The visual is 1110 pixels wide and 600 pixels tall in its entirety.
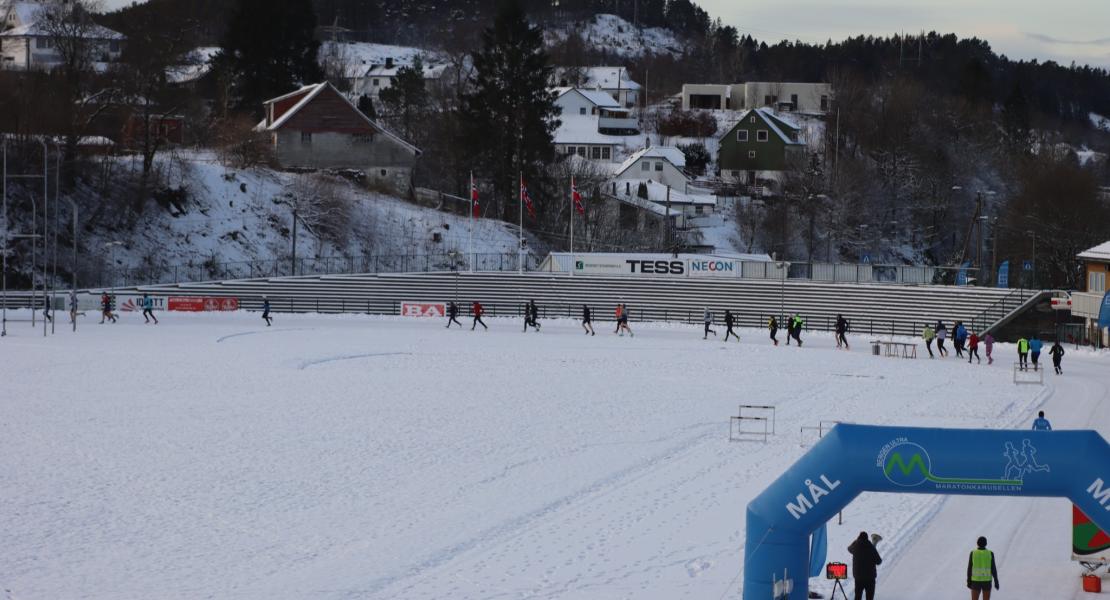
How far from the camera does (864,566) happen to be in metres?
16.4

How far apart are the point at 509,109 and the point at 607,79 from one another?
66.4 m

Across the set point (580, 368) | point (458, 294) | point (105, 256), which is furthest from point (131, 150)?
point (580, 368)

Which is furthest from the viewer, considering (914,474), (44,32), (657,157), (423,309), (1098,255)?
(657,157)

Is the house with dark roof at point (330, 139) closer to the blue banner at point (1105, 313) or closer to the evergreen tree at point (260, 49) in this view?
the evergreen tree at point (260, 49)

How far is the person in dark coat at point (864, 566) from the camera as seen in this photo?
16.4 meters

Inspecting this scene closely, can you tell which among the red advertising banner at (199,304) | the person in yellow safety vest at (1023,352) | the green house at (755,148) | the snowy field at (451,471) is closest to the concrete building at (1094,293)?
the snowy field at (451,471)

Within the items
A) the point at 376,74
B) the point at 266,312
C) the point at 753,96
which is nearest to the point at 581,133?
the point at 753,96

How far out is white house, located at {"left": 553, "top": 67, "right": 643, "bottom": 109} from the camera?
14400 centimetres

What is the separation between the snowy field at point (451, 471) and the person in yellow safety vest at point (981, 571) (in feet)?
3.46

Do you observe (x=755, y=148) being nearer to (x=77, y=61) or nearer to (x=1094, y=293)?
(x=77, y=61)

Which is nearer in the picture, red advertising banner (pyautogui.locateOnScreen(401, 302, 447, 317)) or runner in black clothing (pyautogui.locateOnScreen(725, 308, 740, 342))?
runner in black clothing (pyautogui.locateOnScreen(725, 308, 740, 342))

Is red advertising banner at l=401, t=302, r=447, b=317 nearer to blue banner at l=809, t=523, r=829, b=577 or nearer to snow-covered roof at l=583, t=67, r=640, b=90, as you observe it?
blue banner at l=809, t=523, r=829, b=577

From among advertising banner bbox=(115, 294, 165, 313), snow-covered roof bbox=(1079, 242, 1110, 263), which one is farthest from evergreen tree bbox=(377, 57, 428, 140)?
snow-covered roof bbox=(1079, 242, 1110, 263)

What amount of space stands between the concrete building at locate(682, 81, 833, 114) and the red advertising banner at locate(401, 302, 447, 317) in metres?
80.7
